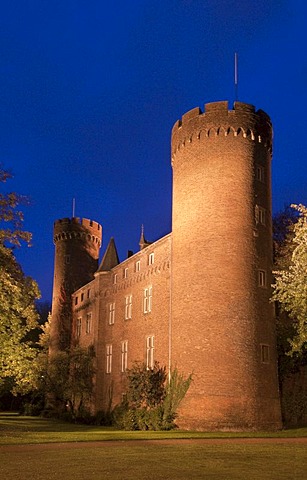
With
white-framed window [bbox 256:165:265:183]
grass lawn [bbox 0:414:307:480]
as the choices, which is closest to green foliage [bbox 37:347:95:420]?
white-framed window [bbox 256:165:265:183]

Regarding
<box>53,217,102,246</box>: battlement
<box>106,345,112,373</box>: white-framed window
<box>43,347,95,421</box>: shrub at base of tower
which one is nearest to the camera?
<box>106,345,112,373</box>: white-framed window

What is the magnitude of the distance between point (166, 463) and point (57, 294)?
4230cm

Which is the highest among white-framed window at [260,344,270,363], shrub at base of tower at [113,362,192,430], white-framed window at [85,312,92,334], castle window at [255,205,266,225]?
castle window at [255,205,266,225]

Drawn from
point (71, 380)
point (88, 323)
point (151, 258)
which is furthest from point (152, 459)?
point (88, 323)

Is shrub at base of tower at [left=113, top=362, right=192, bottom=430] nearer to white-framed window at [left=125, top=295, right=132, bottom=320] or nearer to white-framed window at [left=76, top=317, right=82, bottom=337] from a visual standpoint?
white-framed window at [left=125, top=295, right=132, bottom=320]

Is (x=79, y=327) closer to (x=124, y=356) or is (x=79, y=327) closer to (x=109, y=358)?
(x=109, y=358)

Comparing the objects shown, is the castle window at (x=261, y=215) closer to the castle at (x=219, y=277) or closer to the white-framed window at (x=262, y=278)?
the castle at (x=219, y=277)

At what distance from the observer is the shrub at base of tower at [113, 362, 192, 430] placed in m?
28.6

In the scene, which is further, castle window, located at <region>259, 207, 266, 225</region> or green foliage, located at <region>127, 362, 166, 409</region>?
green foliage, located at <region>127, 362, 166, 409</region>

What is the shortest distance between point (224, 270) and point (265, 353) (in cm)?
451

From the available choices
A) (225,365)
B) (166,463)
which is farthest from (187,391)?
(166,463)

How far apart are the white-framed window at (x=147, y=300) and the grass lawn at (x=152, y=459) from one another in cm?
1321

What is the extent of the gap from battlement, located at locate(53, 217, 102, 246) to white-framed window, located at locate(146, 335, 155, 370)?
2386 cm

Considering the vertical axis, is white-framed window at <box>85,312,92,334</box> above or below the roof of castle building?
below
